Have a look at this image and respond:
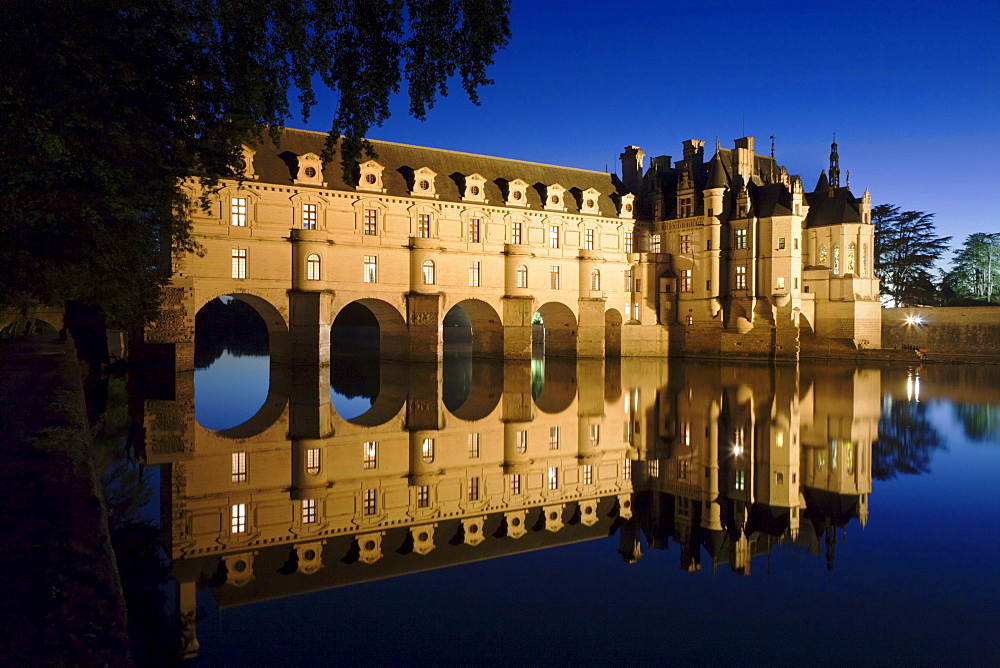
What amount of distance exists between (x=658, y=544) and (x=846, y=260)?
141 feet

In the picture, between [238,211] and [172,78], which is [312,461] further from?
[238,211]

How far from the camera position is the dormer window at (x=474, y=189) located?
37.5 metres

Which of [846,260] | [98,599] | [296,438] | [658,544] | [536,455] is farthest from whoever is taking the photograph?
[846,260]

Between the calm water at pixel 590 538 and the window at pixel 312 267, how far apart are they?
15.2 meters

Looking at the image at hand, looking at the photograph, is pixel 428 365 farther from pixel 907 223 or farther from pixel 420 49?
pixel 907 223

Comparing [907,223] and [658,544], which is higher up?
[907,223]

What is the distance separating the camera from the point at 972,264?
6312 cm

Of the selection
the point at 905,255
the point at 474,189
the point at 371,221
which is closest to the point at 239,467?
the point at 371,221

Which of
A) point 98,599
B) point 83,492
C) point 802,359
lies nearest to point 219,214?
point 83,492

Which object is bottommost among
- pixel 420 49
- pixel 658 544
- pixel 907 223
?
pixel 658 544

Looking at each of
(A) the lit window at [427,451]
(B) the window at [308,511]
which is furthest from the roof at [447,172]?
(B) the window at [308,511]

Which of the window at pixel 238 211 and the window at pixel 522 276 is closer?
the window at pixel 238 211

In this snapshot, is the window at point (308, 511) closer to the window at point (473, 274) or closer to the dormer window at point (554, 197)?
the window at point (473, 274)

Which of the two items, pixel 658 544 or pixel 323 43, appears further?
pixel 323 43
